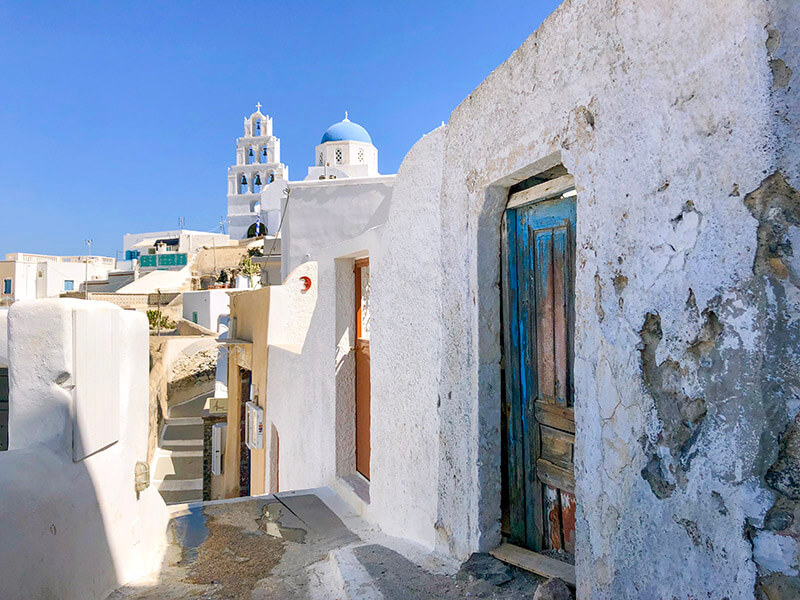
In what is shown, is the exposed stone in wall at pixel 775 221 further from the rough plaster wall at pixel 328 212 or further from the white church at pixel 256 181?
the white church at pixel 256 181

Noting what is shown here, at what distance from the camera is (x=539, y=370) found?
268 cm

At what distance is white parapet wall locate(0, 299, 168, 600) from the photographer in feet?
8.72

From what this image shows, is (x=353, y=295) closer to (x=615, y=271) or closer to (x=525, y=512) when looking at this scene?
(x=525, y=512)

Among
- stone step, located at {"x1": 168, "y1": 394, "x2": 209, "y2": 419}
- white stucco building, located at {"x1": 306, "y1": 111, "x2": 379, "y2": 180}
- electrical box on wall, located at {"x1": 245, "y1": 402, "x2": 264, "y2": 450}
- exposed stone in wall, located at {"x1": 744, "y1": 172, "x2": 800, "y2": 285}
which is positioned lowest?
stone step, located at {"x1": 168, "y1": 394, "x2": 209, "y2": 419}

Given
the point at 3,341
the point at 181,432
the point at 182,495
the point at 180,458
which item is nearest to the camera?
the point at 3,341

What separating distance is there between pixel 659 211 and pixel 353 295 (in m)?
4.26

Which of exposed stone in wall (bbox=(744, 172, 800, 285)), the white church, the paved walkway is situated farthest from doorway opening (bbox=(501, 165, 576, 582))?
the white church

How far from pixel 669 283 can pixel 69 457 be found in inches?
125

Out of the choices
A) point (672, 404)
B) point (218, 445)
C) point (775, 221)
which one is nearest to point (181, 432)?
point (218, 445)

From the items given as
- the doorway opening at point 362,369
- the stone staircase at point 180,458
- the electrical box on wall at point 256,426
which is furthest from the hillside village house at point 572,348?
the stone staircase at point 180,458

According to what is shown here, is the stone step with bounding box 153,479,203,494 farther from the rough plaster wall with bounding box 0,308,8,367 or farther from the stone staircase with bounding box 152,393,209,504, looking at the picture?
the rough plaster wall with bounding box 0,308,8,367

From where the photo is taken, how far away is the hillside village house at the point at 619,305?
4.60 feet

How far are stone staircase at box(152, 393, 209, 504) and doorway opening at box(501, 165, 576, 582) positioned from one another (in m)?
10.8

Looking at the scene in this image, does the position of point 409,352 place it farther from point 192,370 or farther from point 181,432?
point 192,370
